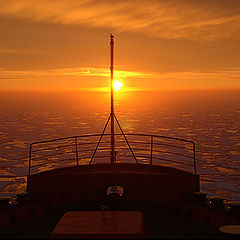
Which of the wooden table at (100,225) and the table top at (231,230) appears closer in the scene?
the wooden table at (100,225)

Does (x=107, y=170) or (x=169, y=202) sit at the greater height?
(x=107, y=170)

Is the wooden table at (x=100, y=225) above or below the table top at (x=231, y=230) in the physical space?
above

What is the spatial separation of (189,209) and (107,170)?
3.07m

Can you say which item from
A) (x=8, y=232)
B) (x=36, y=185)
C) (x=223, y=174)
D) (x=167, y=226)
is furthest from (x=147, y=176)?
(x=223, y=174)

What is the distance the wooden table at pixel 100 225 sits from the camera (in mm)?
7156

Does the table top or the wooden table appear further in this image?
the table top

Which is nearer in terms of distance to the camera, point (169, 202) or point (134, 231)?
point (134, 231)

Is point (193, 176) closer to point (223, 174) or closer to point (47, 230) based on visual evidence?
point (47, 230)

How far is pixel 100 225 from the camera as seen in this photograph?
764 cm

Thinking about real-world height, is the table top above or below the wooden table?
below

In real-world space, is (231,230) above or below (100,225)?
below

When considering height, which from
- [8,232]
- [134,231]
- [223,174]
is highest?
[134,231]

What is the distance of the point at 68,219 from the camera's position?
26.4 feet

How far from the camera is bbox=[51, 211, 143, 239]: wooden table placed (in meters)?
7.16
